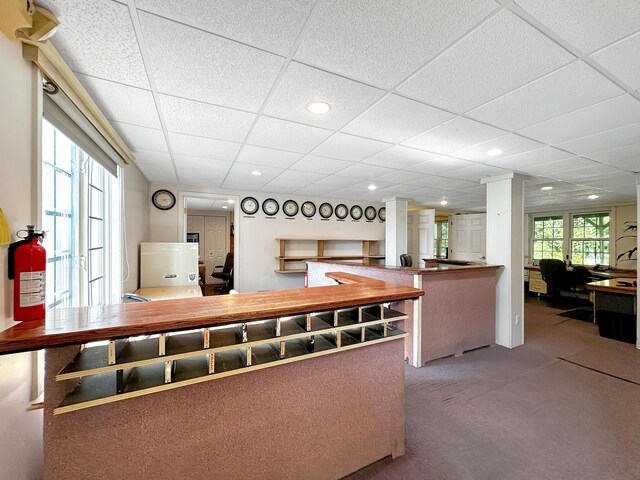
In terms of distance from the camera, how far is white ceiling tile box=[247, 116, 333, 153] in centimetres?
207

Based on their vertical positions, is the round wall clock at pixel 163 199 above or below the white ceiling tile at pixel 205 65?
below

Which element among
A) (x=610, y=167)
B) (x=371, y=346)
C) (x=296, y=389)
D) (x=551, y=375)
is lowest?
(x=551, y=375)

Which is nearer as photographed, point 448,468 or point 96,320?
point 96,320

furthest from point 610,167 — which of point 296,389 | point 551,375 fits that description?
point 296,389

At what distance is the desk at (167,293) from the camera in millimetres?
2928

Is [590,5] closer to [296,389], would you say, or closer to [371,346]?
[371,346]

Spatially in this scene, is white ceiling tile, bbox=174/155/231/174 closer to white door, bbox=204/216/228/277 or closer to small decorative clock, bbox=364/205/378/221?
small decorative clock, bbox=364/205/378/221

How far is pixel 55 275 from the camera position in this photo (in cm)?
163

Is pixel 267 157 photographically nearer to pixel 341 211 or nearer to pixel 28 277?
pixel 28 277

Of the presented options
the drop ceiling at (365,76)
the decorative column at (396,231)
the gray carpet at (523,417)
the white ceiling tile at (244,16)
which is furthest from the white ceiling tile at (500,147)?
the decorative column at (396,231)

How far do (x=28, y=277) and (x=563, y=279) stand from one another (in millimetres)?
7933

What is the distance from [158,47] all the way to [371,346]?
188 centimetres

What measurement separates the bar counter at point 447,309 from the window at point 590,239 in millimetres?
5635

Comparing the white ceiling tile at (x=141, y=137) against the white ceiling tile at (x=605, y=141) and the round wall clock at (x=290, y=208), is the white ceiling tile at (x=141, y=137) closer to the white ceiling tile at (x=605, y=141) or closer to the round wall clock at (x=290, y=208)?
the round wall clock at (x=290, y=208)
